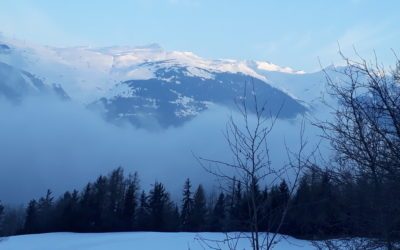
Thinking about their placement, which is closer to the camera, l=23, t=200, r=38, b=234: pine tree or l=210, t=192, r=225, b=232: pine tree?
l=210, t=192, r=225, b=232: pine tree

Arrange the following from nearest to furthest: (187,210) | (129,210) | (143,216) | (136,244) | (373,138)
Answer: (373,138) → (136,244) → (143,216) → (129,210) → (187,210)

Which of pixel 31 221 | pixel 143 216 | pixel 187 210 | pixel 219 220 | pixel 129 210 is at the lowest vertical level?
pixel 219 220

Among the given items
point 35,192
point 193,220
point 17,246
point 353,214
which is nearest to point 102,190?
point 193,220

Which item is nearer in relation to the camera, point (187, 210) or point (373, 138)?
point (373, 138)

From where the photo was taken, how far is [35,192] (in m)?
195

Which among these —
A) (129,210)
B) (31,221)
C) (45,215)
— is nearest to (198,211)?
(129,210)

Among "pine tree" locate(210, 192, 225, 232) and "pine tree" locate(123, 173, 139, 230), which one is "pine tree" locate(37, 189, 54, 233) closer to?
"pine tree" locate(123, 173, 139, 230)

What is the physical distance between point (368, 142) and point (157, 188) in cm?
4345

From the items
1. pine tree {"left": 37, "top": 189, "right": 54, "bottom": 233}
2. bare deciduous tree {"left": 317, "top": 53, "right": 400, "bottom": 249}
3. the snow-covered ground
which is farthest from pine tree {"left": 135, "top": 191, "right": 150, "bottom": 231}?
bare deciduous tree {"left": 317, "top": 53, "right": 400, "bottom": 249}

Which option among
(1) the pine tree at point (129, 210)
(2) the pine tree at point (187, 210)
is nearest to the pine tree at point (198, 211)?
(2) the pine tree at point (187, 210)

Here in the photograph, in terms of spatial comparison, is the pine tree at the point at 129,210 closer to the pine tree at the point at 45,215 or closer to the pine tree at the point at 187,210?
the pine tree at the point at 187,210

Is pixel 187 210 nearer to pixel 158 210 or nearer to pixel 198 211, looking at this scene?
pixel 198 211

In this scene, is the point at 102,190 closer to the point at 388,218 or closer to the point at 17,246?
the point at 17,246

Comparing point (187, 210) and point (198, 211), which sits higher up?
point (187, 210)
